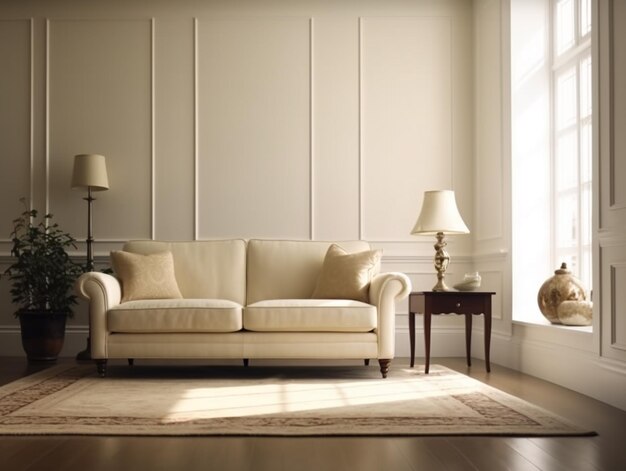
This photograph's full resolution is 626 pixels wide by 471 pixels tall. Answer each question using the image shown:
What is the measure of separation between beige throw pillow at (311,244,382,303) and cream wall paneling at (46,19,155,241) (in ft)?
5.47

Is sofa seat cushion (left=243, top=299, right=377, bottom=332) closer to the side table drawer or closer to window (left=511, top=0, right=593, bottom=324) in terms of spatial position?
the side table drawer

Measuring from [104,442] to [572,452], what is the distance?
1.55 meters

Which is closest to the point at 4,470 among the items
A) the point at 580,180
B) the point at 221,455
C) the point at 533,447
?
the point at 221,455

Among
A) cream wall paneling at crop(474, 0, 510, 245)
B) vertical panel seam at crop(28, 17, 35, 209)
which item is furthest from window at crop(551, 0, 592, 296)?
vertical panel seam at crop(28, 17, 35, 209)

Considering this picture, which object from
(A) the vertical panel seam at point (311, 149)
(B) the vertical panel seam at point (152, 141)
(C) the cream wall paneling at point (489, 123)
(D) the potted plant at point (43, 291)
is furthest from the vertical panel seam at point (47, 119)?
(C) the cream wall paneling at point (489, 123)

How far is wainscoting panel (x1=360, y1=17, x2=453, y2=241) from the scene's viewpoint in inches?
220

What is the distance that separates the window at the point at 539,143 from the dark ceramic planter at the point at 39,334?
3160 mm

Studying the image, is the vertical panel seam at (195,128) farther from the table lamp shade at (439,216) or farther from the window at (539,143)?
the window at (539,143)

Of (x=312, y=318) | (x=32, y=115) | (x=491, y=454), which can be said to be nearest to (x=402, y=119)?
(x=312, y=318)

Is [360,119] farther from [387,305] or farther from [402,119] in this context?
[387,305]

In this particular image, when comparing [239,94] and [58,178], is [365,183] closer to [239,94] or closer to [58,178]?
[239,94]

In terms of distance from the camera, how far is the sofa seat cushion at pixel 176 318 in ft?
13.4

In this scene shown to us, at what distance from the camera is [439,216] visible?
4.67 m

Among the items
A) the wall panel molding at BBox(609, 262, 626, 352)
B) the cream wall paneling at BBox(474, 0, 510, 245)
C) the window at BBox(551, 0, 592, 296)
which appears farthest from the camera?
the cream wall paneling at BBox(474, 0, 510, 245)
